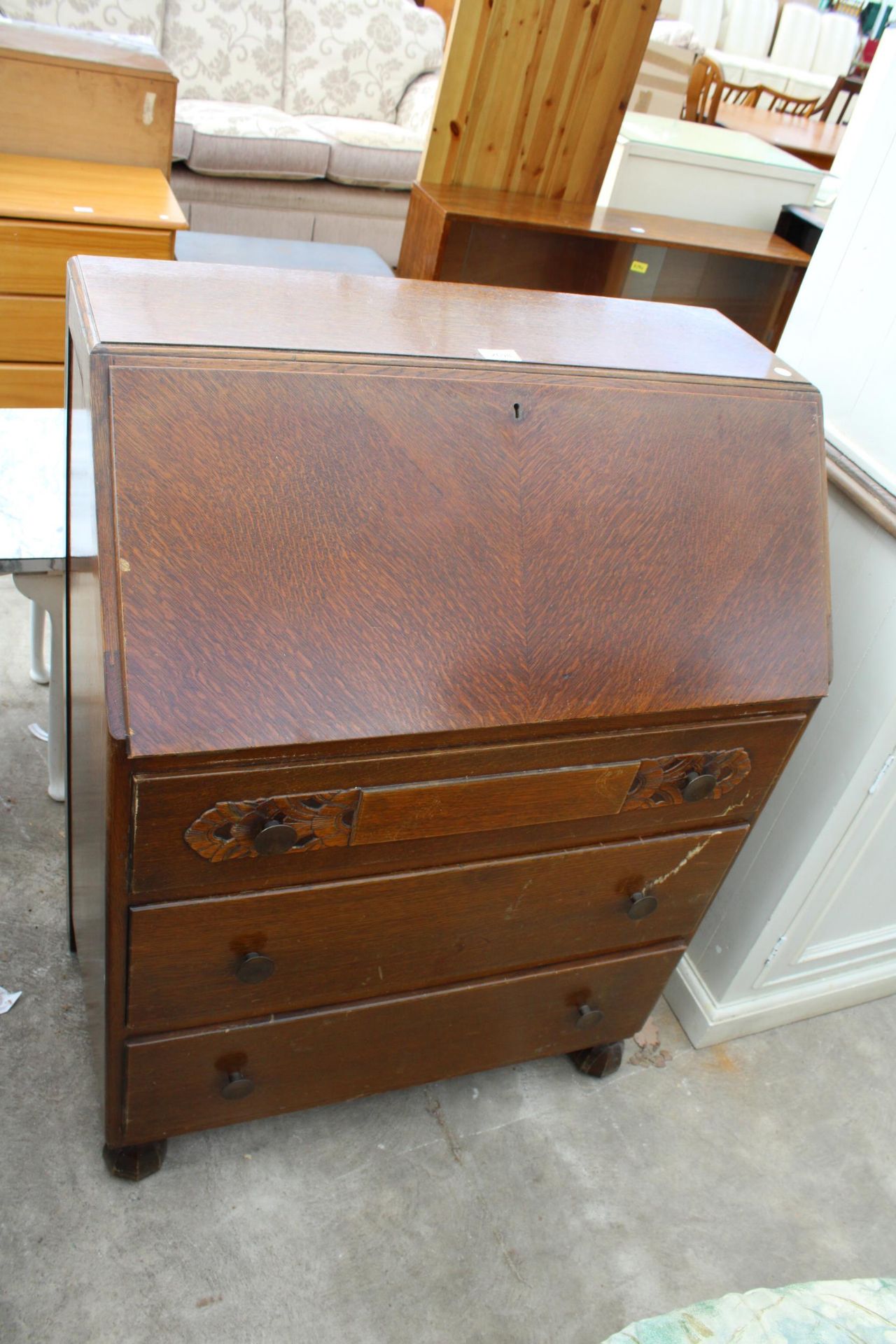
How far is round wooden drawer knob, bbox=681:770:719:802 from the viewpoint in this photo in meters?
1.21

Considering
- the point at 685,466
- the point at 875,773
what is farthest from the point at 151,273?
the point at 875,773

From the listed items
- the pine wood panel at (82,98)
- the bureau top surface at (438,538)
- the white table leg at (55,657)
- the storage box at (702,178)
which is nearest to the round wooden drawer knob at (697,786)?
the bureau top surface at (438,538)

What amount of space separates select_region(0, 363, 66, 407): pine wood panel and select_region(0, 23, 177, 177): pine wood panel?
69 cm

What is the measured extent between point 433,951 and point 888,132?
1.26 m

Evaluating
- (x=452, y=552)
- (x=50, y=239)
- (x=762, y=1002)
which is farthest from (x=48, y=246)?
(x=762, y=1002)

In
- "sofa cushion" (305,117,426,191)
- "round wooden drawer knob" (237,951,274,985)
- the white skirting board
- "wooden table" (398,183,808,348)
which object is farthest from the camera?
"sofa cushion" (305,117,426,191)

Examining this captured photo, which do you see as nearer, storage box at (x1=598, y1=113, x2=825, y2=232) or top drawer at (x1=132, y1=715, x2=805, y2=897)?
top drawer at (x1=132, y1=715, x2=805, y2=897)

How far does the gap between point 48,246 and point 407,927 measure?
7.55 ft

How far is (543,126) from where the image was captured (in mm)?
3111

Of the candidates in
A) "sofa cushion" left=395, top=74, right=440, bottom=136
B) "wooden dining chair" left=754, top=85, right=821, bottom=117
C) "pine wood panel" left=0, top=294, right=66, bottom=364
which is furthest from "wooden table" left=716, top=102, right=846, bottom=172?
"pine wood panel" left=0, top=294, right=66, bottom=364

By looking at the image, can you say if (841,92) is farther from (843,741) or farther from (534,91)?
(843,741)

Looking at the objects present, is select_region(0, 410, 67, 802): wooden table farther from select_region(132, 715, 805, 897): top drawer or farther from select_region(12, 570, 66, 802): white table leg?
select_region(132, 715, 805, 897): top drawer

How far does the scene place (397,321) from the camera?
1.15 metres

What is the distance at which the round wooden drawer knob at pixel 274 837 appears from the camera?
0.98 meters
